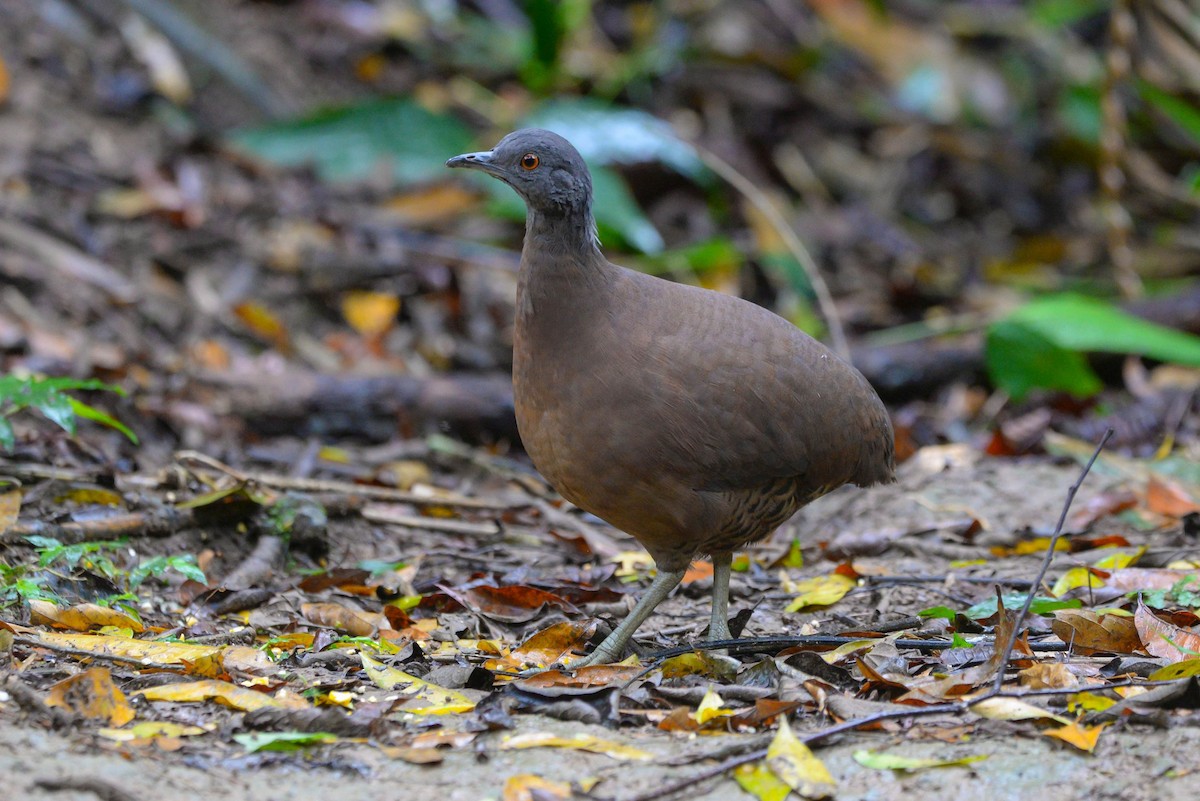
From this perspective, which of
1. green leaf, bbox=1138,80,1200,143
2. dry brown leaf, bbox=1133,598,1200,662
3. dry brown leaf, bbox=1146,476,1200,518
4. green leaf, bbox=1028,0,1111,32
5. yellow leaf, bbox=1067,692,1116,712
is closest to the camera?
yellow leaf, bbox=1067,692,1116,712

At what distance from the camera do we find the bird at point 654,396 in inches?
161

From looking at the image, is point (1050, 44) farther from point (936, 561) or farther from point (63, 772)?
point (63, 772)

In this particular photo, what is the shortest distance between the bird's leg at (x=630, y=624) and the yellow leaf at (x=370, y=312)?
13.8 feet

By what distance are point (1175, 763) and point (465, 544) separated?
319 cm

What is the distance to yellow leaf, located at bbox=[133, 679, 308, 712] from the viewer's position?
3.51 m

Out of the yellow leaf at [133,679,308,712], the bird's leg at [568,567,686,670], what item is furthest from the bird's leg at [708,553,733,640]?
the yellow leaf at [133,679,308,712]

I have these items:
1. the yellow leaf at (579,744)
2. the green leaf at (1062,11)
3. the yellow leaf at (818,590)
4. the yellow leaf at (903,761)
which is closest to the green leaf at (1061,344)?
the yellow leaf at (818,590)

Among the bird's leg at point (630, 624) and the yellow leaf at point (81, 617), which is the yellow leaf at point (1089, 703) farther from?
the yellow leaf at point (81, 617)

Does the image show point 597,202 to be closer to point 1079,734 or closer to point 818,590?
point 818,590

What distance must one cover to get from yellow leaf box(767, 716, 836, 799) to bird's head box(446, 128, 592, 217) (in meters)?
1.91

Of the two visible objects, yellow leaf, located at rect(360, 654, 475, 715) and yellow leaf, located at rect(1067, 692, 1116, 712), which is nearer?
yellow leaf, located at rect(1067, 692, 1116, 712)

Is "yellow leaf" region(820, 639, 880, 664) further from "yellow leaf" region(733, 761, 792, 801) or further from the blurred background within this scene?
the blurred background

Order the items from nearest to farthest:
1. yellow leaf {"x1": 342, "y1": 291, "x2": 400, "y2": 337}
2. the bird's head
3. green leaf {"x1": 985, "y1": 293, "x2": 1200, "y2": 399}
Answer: the bird's head < green leaf {"x1": 985, "y1": 293, "x2": 1200, "y2": 399} < yellow leaf {"x1": 342, "y1": 291, "x2": 400, "y2": 337}

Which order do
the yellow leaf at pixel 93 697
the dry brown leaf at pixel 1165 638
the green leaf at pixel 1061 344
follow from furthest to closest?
1. the green leaf at pixel 1061 344
2. the dry brown leaf at pixel 1165 638
3. the yellow leaf at pixel 93 697
